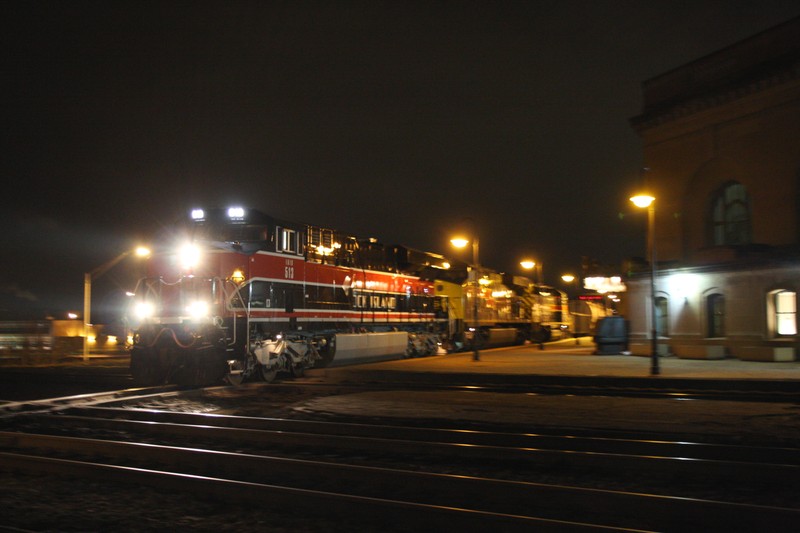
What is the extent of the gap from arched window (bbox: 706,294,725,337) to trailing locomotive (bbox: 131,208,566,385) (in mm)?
11333

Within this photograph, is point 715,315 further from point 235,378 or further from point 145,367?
point 145,367

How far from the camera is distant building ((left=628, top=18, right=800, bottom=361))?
23000 millimetres

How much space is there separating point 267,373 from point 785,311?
56.1ft

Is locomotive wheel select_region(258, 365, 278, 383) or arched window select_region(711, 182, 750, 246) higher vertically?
arched window select_region(711, 182, 750, 246)

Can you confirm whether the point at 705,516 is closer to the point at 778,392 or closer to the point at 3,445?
the point at 3,445

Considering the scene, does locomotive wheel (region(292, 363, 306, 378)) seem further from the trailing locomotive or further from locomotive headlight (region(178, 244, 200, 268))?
locomotive headlight (region(178, 244, 200, 268))

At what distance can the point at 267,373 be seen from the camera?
18938mm

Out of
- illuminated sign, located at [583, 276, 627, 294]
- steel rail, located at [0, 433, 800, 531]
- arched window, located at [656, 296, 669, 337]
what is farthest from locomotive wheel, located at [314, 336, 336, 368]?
illuminated sign, located at [583, 276, 627, 294]

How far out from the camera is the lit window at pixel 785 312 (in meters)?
22.8

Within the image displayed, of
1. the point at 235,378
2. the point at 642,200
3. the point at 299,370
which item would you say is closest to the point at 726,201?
the point at 642,200

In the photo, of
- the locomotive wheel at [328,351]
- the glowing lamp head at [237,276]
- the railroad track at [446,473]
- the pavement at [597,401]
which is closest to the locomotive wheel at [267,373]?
the pavement at [597,401]

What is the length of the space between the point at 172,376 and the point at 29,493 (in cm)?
1051

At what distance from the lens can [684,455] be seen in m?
8.94

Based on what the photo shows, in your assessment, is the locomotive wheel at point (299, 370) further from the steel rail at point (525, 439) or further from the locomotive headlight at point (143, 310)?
the steel rail at point (525, 439)
